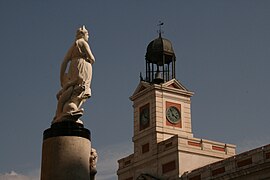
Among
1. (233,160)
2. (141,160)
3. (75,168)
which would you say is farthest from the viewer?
(141,160)

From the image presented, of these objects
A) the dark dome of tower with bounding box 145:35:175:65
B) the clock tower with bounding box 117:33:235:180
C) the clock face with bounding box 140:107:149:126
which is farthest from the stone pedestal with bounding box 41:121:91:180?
the dark dome of tower with bounding box 145:35:175:65

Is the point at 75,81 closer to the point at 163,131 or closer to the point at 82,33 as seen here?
the point at 82,33

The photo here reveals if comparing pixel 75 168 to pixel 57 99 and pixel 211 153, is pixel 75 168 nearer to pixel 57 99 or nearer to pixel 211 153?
pixel 57 99

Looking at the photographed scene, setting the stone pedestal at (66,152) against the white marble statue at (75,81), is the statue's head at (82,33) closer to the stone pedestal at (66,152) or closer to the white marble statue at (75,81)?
the white marble statue at (75,81)

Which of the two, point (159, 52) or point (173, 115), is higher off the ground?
point (159, 52)

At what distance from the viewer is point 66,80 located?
13617mm

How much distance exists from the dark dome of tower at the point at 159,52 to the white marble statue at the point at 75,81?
39014 millimetres

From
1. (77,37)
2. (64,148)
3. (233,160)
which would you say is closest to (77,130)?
(64,148)

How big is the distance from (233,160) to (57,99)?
90.3ft

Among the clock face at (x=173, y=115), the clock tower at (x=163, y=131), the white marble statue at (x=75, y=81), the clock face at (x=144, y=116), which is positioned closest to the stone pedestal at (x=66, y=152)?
the white marble statue at (x=75, y=81)

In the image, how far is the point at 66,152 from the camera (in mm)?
12469

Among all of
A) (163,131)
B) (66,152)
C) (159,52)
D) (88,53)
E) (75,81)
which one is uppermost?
(159,52)

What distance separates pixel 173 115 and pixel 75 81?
3735 centimetres

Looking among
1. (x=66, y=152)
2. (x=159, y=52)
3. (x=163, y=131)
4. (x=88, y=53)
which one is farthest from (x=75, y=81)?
(x=159, y=52)
